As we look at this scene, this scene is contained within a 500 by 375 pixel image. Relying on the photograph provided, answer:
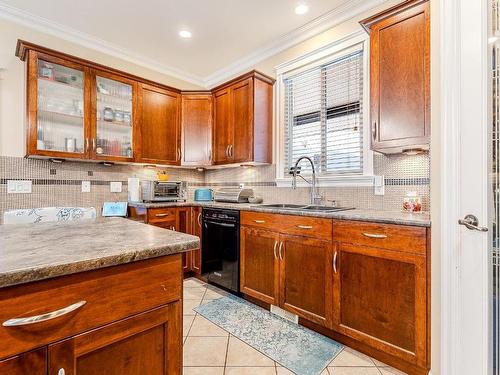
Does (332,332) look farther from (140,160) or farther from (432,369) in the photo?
(140,160)

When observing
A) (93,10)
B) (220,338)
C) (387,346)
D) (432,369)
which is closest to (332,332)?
(387,346)

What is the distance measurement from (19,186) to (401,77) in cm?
357

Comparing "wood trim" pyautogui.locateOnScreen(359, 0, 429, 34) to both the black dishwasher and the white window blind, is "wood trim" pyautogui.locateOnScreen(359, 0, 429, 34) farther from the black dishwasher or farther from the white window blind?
the black dishwasher

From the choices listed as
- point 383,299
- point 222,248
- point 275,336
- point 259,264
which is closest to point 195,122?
point 222,248

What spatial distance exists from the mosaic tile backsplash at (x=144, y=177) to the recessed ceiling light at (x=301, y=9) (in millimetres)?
1611

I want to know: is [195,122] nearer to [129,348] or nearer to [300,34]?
[300,34]

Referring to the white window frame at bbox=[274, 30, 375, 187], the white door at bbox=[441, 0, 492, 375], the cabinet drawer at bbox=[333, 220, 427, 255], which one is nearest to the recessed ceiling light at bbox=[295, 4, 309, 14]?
the white window frame at bbox=[274, 30, 375, 187]

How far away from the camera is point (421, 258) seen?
1582mm

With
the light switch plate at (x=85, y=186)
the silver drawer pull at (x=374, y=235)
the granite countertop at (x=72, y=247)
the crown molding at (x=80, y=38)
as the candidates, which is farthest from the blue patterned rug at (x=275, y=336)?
the crown molding at (x=80, y=38)

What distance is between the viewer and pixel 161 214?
312 cm

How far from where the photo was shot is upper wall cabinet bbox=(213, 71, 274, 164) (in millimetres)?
3129

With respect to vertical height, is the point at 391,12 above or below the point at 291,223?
above

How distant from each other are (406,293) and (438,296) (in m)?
0.19

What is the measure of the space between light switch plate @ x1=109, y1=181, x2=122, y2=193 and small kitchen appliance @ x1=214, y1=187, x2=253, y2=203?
1.25 meters
